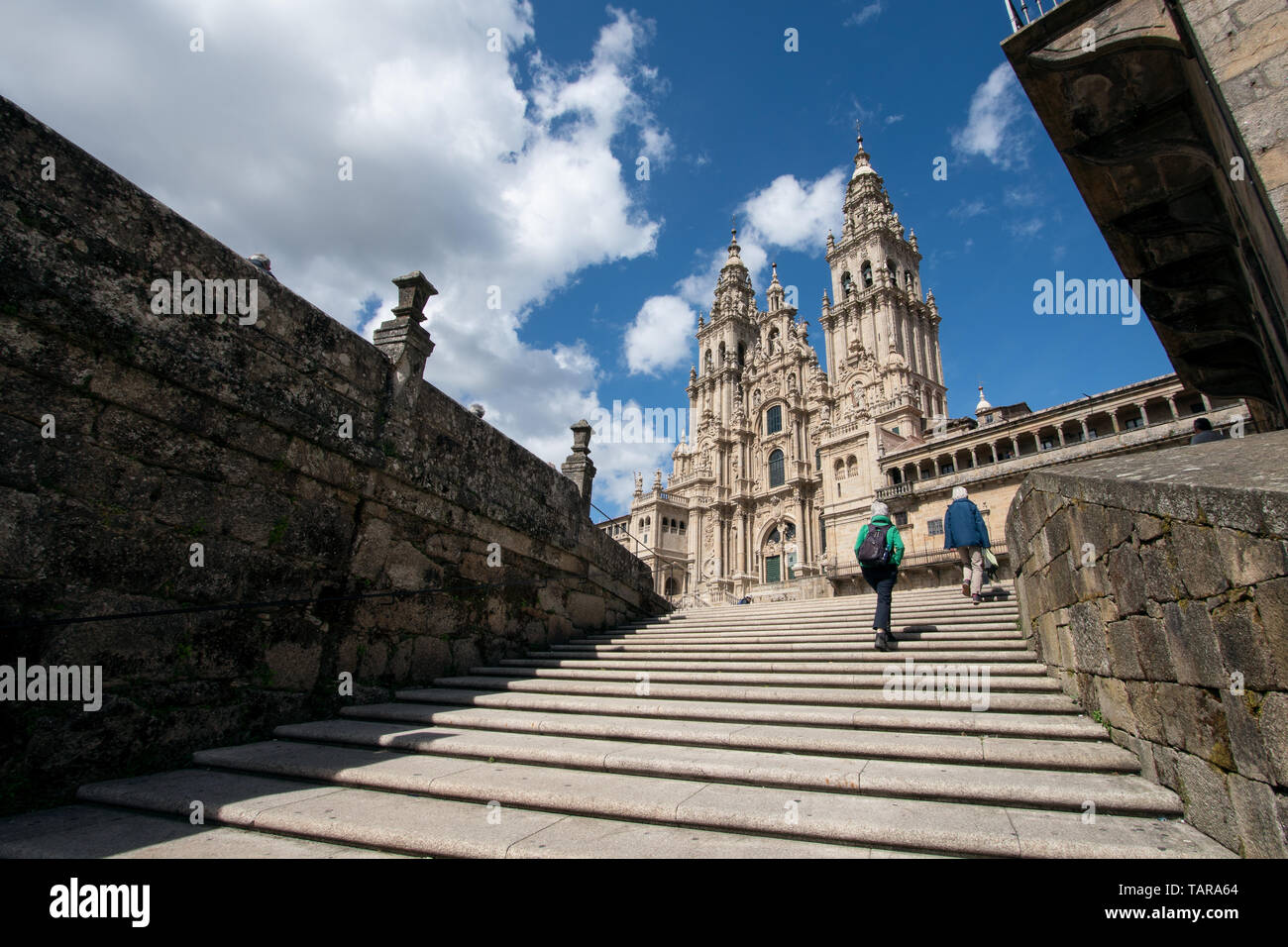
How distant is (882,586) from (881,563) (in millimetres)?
254

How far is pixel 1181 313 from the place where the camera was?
7.20 metres

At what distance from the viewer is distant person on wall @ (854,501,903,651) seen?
6.10 meters

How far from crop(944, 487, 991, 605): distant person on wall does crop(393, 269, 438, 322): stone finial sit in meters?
7.06

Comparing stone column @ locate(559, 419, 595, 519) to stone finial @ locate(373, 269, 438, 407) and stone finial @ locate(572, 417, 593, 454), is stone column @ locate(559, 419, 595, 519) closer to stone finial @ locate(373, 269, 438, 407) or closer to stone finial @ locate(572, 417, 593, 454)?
stone finial @ locate(572, 417, 593, 454)

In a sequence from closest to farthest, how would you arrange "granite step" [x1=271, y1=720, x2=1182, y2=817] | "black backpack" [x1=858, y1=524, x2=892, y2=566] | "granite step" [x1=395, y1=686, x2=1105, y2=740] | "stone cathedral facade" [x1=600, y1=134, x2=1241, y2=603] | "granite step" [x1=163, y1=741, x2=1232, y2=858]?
1. "granite step" [x1=163, y1=741, x2=1232, y2=858]
2. "granite step" [x1=271, y1=720, x2=1182, y2=817]
3. "granite step" [x1=395, y1=686, x2=1105, y2=740]
4. "black backpack" [x1=858, y1=524, x2=892, y2=566]
5. "stone cathedral facade" [x1=600, y1=134, x2=1241, y2=603]

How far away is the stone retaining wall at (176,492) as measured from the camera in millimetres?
3270

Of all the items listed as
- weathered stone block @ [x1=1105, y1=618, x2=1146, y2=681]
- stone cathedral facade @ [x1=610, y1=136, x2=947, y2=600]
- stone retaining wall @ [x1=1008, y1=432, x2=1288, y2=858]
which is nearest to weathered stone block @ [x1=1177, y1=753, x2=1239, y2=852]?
stone retaining wall @ [x1=1008, y1=432, x2=1288, y2=858]

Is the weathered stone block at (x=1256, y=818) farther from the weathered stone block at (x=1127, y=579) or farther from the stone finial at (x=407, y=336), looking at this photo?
the stone finial at (x=407, y=336)

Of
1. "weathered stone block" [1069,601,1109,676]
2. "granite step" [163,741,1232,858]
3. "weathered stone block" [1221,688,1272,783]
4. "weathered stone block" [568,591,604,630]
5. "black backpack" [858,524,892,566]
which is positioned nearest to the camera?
"weathered stone block" [1221,688,1272,783]

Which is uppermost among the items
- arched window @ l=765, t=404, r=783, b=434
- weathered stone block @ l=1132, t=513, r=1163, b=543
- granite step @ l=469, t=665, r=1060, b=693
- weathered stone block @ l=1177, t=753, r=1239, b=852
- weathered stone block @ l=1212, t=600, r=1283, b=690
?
arched window @ l=765, t=404, r=783, b=434

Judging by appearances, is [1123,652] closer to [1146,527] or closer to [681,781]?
[1146,527]

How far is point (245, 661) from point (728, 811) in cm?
369

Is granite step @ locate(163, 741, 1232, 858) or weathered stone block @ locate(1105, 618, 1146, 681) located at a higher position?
weathered stone block @ locate(1105, 618, 1146, 681)
